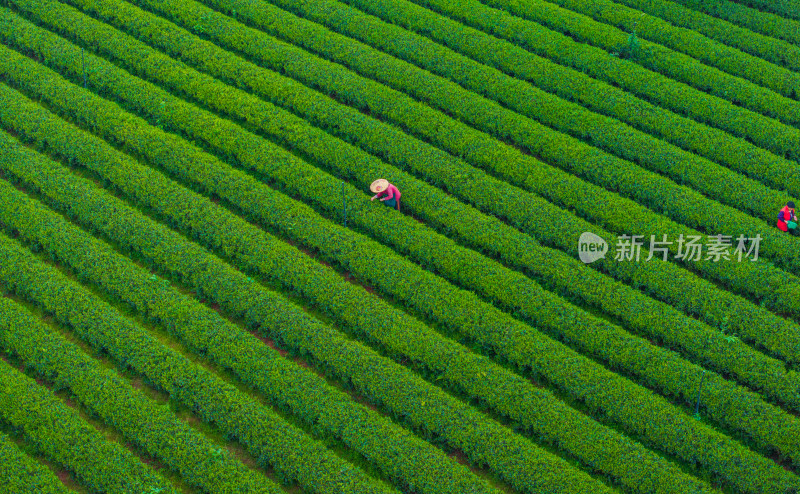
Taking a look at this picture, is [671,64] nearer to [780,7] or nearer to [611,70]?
[611,70]

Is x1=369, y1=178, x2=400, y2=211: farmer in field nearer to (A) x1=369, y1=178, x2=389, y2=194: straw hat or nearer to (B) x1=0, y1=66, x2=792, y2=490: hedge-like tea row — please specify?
(A) x1=369, y1=178, x2=389, y2=194: straw hat

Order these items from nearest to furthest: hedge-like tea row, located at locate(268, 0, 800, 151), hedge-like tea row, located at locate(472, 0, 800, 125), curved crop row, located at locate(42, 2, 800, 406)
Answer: curved crop row, located at locate(42, 2, 800, 406), hedge-like tea row, located at locate(268, 0, 800, 151), hedge-like tea row, located at locate(472, 0, 800, 125)

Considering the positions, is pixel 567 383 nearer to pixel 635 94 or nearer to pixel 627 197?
pixel 627 197

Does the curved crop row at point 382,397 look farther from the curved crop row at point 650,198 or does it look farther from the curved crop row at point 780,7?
the curved crop row at point 780,7

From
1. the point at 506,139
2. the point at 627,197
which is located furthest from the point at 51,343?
the point at 627,197

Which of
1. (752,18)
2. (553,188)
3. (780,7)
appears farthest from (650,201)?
(780,7)

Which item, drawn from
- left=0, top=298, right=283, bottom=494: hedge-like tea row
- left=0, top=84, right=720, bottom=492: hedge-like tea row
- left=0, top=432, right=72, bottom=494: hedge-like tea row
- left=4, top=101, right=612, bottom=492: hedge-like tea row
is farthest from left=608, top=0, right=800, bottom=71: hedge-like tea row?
left=0, top=432, right=72, bottom=494: hedge-like tea row
